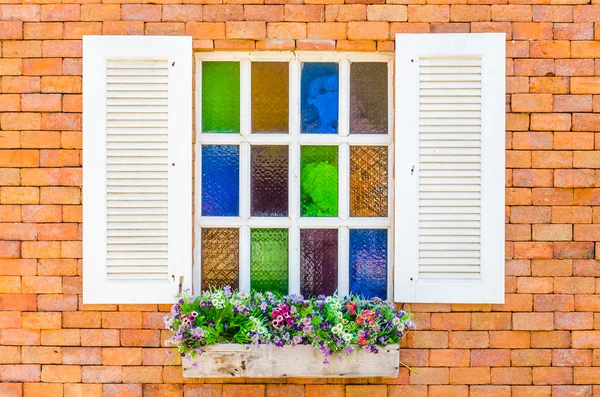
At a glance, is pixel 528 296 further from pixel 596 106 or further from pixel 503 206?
pixel 596 106

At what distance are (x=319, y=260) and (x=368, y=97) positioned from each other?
0.94m

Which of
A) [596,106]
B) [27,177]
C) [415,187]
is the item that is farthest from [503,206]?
[27,177]

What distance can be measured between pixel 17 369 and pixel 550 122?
315cm

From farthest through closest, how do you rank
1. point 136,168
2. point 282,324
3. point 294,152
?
point 294,152
point 136,168
point 282,324

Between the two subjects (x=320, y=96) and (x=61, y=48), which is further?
(x=320, y=96)

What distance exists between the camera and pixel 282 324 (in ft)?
9.61

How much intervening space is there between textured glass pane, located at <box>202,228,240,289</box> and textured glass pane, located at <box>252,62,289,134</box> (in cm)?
61

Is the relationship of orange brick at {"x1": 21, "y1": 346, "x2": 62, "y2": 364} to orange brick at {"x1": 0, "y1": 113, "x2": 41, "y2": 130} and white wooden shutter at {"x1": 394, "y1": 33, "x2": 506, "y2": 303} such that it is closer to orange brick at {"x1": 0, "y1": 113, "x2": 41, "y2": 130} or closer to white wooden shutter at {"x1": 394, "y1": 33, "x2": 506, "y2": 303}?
orange brick at {"x1": 0, "y1": 113, "x2": 41, "y2": 130}

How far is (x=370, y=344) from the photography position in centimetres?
292

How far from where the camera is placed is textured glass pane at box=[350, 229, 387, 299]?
324 cm

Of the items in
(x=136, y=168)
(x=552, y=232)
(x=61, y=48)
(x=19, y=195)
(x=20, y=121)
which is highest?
(x=61, y=48)

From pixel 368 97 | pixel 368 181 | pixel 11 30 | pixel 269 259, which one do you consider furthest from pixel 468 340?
pixel 11 30

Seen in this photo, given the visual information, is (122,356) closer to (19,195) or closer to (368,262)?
(19,195)

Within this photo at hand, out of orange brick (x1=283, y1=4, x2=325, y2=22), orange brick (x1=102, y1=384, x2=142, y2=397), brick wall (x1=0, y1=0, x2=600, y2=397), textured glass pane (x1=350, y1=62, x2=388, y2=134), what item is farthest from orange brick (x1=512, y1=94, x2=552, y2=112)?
orange brick (x1=102, y1=384, x2=142, y2=397)
